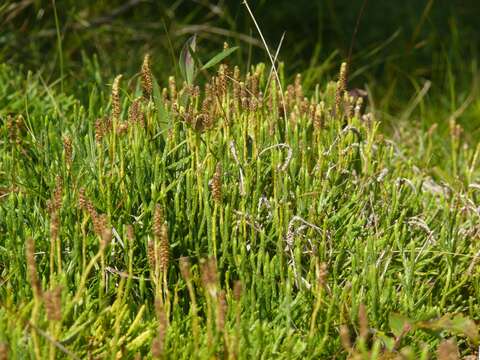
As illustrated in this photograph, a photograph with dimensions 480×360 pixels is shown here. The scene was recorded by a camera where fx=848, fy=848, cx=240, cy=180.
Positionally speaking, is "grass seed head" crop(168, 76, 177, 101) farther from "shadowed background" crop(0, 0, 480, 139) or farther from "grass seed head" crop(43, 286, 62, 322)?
"grass seed head" crop(43, 286, 62, 322)

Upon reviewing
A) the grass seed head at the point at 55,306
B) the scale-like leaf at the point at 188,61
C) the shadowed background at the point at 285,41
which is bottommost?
the shadowed background at the point at 285,41

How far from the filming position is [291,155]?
225 centimetres

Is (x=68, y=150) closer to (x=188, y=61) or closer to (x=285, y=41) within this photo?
(x=188, y=61)

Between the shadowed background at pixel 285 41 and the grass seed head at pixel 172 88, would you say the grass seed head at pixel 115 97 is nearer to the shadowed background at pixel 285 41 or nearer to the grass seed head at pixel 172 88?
the grass seed head at pixel 172 88

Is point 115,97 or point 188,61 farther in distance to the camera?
point 188,61

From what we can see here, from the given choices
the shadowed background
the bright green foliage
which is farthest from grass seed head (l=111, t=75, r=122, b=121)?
the shadowed background

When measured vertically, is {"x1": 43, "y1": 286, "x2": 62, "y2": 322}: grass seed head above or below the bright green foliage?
above

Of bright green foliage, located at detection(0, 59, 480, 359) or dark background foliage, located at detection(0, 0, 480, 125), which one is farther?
dark background foliage, located at detection(0, 0, 480, 125)

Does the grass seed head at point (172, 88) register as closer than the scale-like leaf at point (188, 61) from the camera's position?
No

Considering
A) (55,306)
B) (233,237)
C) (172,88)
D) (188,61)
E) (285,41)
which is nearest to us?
(55,306)

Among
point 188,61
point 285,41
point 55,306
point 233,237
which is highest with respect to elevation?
point 188,61

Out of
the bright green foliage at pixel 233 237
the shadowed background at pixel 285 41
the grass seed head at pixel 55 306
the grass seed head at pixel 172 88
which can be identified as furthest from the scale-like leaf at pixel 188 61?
the grass seed head at pixel 55 306

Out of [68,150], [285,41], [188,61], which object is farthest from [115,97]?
[285,41]

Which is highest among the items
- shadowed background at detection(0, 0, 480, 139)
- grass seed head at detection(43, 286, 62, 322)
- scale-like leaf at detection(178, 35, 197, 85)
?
scale-like leaf at detection(178, 35, 197, 85)
